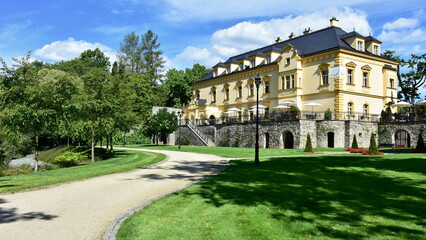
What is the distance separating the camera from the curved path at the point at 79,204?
22.5ft

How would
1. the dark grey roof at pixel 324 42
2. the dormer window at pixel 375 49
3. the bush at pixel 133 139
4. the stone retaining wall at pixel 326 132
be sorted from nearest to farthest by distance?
the stone retaining wall at pixel 326 132, the dark grey roof at pixel 324 42, the dormer window at pixel 375 49, the bush at pixel 133 139

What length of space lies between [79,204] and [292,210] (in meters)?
6.08

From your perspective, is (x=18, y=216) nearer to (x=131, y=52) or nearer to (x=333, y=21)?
(x=333, y=21)

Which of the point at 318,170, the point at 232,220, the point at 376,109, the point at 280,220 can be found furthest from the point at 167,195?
the point at 376,109

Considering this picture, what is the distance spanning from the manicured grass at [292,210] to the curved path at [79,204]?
0.88 meters

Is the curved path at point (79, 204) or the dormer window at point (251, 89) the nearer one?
the curved path at point (79, 204)

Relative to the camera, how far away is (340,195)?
30.1 feet

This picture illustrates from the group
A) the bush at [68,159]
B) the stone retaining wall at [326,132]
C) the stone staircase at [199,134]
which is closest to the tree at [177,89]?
the stone staircase at [199,134]

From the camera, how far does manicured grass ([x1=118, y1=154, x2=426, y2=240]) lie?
251 inches

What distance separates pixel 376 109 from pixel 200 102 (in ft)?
91.7

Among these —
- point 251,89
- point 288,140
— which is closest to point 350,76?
point 288,140

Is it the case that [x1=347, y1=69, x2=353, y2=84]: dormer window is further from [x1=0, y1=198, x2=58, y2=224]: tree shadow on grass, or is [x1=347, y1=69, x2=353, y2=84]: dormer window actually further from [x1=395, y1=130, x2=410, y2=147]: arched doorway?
[x1=0, y1=198, x2=58, y2=224]: tree shadow on grass

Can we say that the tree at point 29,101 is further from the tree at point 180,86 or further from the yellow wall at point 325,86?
the tree at point 180,86

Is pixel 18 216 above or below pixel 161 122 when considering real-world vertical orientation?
below
